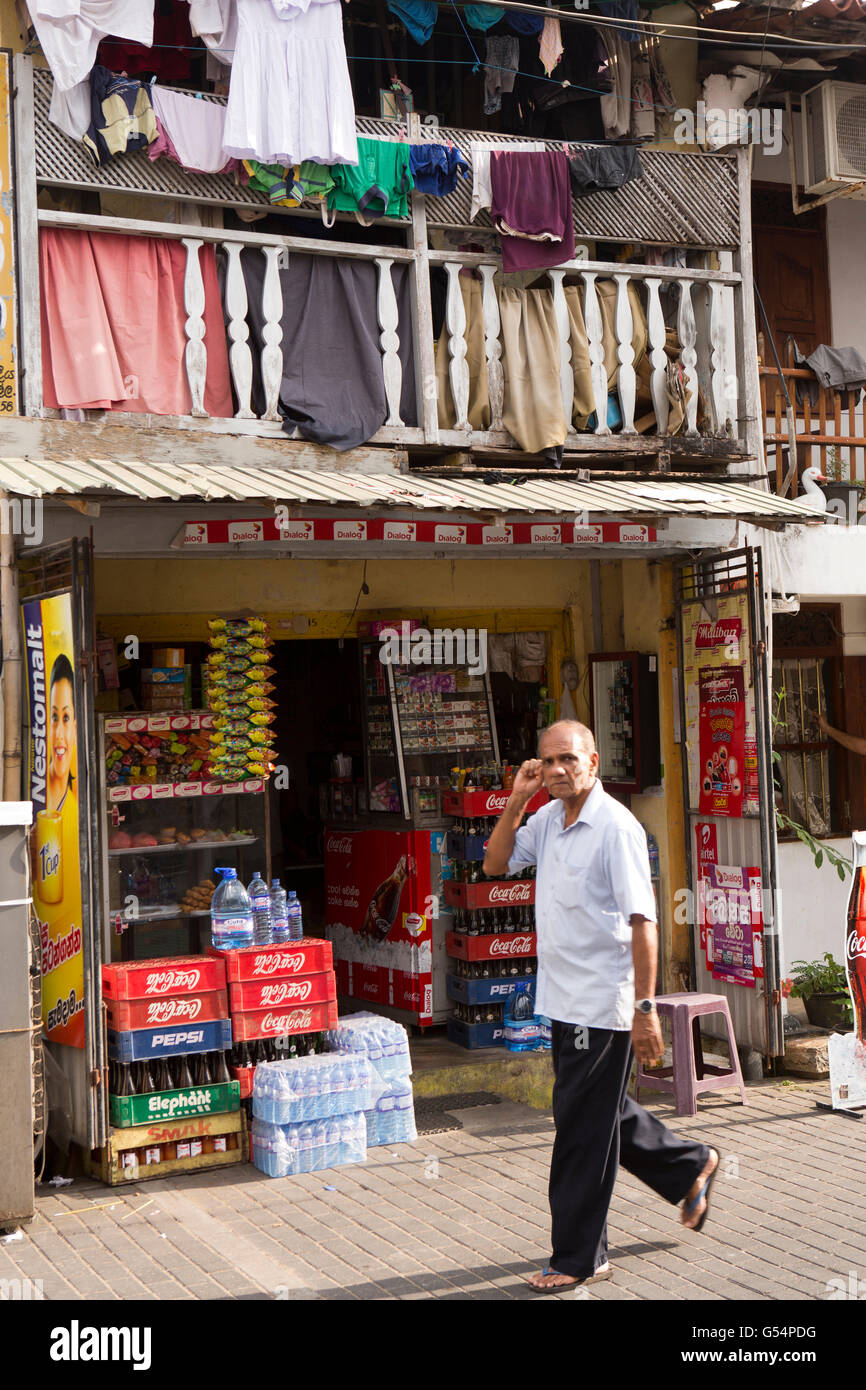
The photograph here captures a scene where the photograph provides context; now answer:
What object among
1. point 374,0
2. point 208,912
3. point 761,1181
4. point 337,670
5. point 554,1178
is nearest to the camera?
point 554,1178

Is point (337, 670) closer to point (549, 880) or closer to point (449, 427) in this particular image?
point (449, 427)

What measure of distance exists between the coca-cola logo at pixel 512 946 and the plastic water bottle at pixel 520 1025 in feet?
0.86

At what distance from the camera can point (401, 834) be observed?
9102 millimetres

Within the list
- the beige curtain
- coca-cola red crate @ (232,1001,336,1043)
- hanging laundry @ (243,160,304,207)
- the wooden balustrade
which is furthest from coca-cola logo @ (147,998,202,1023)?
hanging laundry @ (243,160,304,207)

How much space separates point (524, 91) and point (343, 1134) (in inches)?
268

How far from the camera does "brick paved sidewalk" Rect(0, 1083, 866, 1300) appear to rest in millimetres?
5312

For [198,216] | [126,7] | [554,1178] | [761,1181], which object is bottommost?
[761,1181]

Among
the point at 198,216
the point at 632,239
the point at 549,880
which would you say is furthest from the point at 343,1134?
the point at 632,239

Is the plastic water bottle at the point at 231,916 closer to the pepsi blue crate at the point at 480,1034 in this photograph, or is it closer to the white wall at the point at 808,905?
the pepsi blue crate at the point at 480,1034

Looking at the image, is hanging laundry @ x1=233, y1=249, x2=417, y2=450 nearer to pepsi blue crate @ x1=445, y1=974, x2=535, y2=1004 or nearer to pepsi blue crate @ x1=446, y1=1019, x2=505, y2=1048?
pepsi blue crate @ x1=445, y1=974, x2=535, y2=1004

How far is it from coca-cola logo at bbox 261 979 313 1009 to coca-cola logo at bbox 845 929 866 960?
2.91 m

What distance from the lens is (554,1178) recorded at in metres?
5.07

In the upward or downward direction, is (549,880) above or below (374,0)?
below

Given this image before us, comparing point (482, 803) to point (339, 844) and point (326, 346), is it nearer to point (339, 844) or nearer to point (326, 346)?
point (339, 844)
